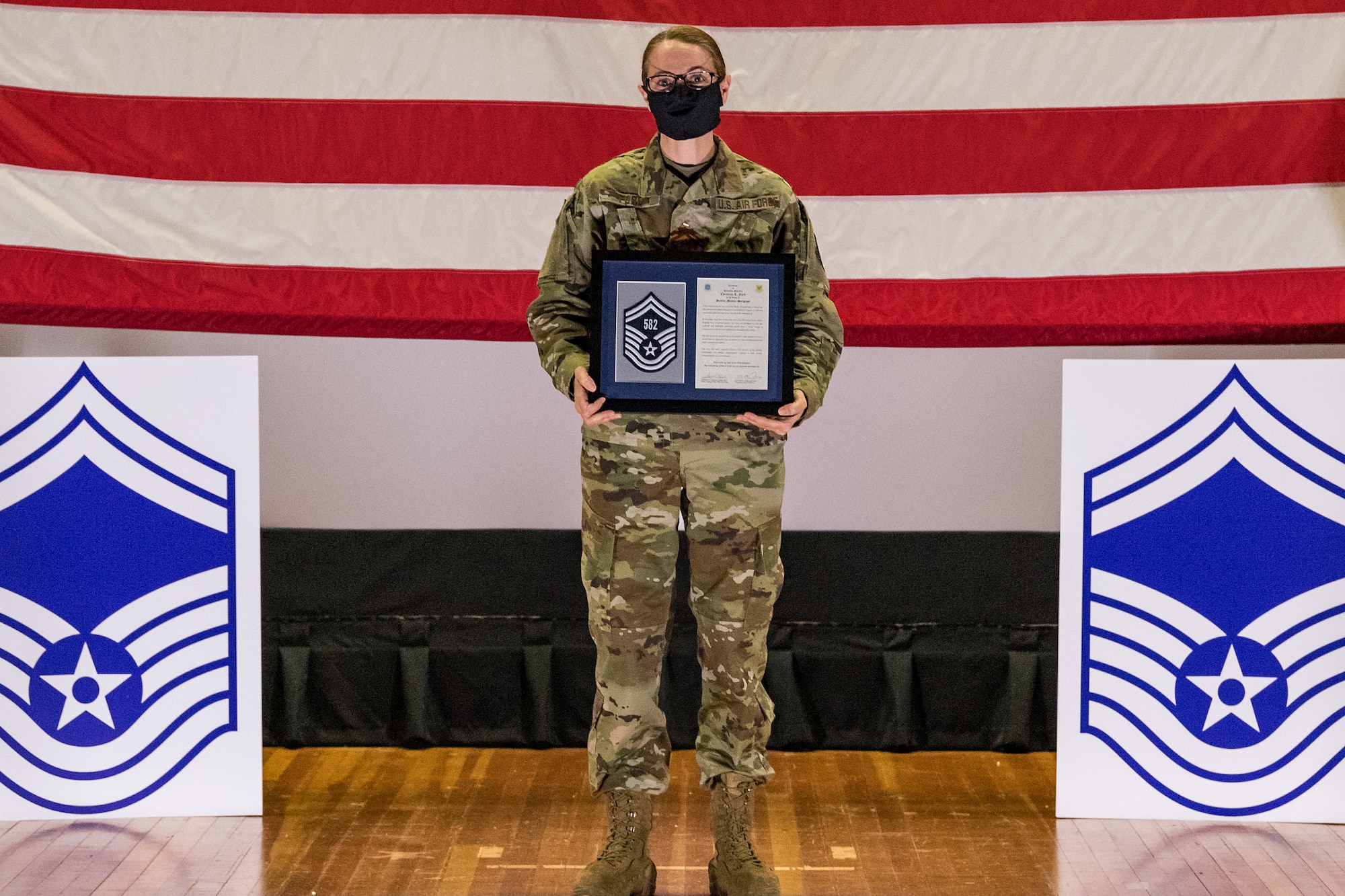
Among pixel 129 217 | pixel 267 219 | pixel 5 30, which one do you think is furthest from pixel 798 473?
pixel 5 30

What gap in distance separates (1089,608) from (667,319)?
111 cm

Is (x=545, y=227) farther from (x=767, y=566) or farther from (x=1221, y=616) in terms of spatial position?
(x=1221, y=616)

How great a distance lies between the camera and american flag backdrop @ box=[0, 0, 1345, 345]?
8.92 ft

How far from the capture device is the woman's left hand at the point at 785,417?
2053 millimetres

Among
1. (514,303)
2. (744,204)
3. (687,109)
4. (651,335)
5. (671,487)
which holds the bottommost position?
(671,487)

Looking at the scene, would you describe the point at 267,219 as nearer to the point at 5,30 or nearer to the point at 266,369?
the point at 266,369

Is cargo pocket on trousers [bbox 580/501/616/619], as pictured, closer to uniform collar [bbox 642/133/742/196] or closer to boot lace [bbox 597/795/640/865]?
boot lace [bbox 597/795/640/865]

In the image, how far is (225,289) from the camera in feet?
9.06

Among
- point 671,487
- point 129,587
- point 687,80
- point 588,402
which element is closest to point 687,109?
point 687,80

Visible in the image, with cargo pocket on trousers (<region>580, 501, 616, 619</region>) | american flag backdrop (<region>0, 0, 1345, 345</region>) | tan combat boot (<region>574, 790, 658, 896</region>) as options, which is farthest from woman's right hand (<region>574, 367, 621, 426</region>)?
american flag backdrop (<region>0, 0, 1345, 345</region>)

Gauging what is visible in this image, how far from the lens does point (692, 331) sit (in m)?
2.05

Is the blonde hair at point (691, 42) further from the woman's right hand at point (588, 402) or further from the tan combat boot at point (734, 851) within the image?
the tan combat boot at point (734, 851)

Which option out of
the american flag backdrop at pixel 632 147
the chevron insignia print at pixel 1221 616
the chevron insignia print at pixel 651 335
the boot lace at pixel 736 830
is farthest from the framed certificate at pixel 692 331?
the chevron insignia print at pixel 1221 616

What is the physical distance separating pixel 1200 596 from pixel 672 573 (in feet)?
3.66
